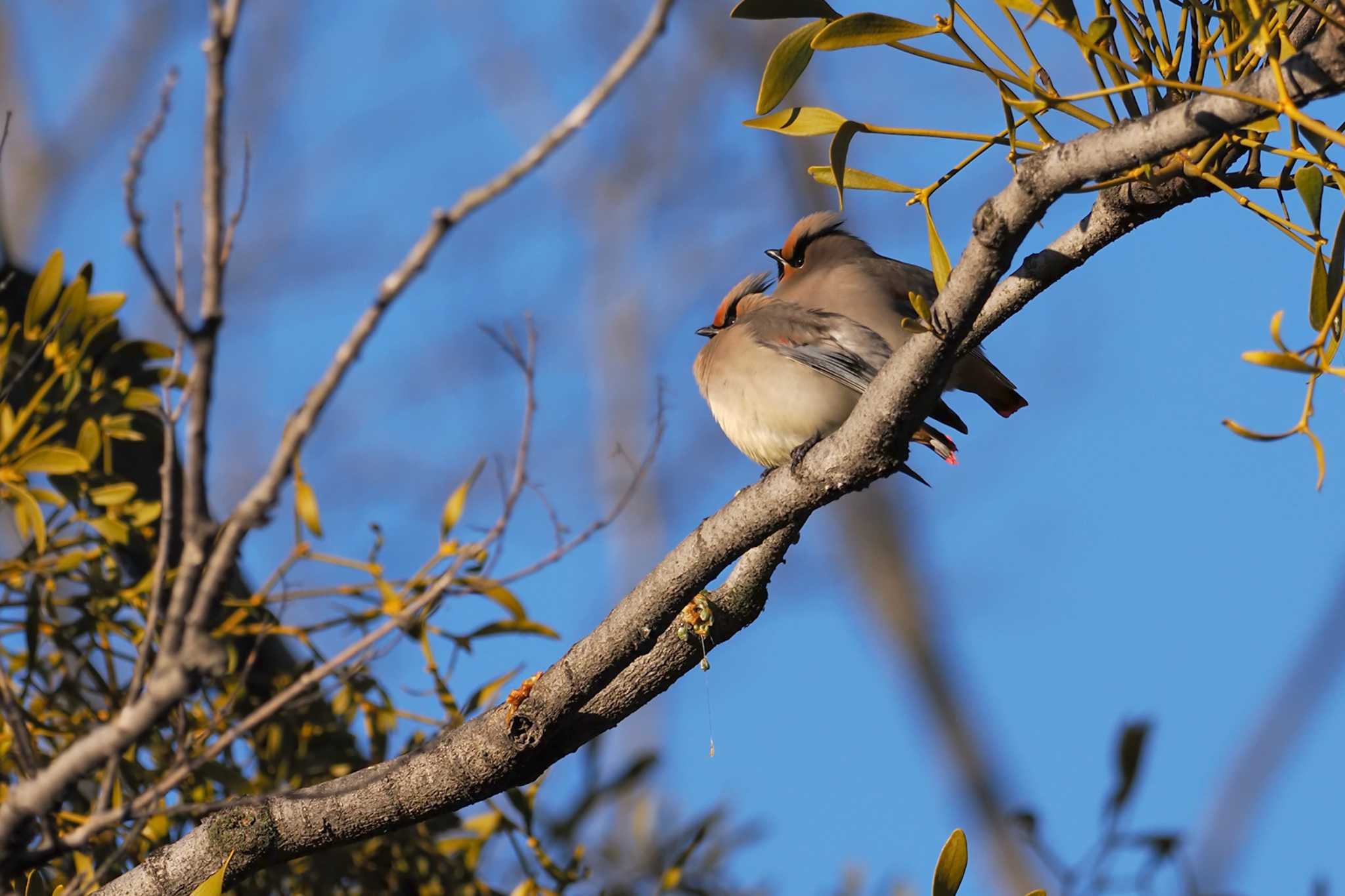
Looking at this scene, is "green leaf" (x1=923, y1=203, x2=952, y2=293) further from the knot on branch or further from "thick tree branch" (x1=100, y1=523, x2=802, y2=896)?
the knot on branch

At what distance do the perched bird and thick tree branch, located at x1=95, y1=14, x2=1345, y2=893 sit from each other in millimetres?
1075

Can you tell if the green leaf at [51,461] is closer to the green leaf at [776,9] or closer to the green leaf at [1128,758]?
the green leaf at [776,9]

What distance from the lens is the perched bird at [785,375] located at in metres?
3.28

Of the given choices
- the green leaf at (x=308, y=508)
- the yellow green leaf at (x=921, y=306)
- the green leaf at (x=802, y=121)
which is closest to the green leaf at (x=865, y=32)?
the green leaf at (x=802, y=121)

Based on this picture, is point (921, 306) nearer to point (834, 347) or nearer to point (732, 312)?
point (834, 347)

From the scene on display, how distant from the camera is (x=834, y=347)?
3391 millimetres

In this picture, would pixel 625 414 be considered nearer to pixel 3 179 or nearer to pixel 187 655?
pixel 3 179

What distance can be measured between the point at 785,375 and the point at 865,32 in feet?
4.91

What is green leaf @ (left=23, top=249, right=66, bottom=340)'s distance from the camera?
9.87 ft

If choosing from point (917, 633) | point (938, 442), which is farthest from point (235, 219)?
point (917, 633)

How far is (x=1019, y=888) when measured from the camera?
7.23 m

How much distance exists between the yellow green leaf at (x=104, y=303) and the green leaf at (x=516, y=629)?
3.36ft

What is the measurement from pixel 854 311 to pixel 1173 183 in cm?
178

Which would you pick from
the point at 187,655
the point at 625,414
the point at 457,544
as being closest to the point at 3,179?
the point at 625,414
